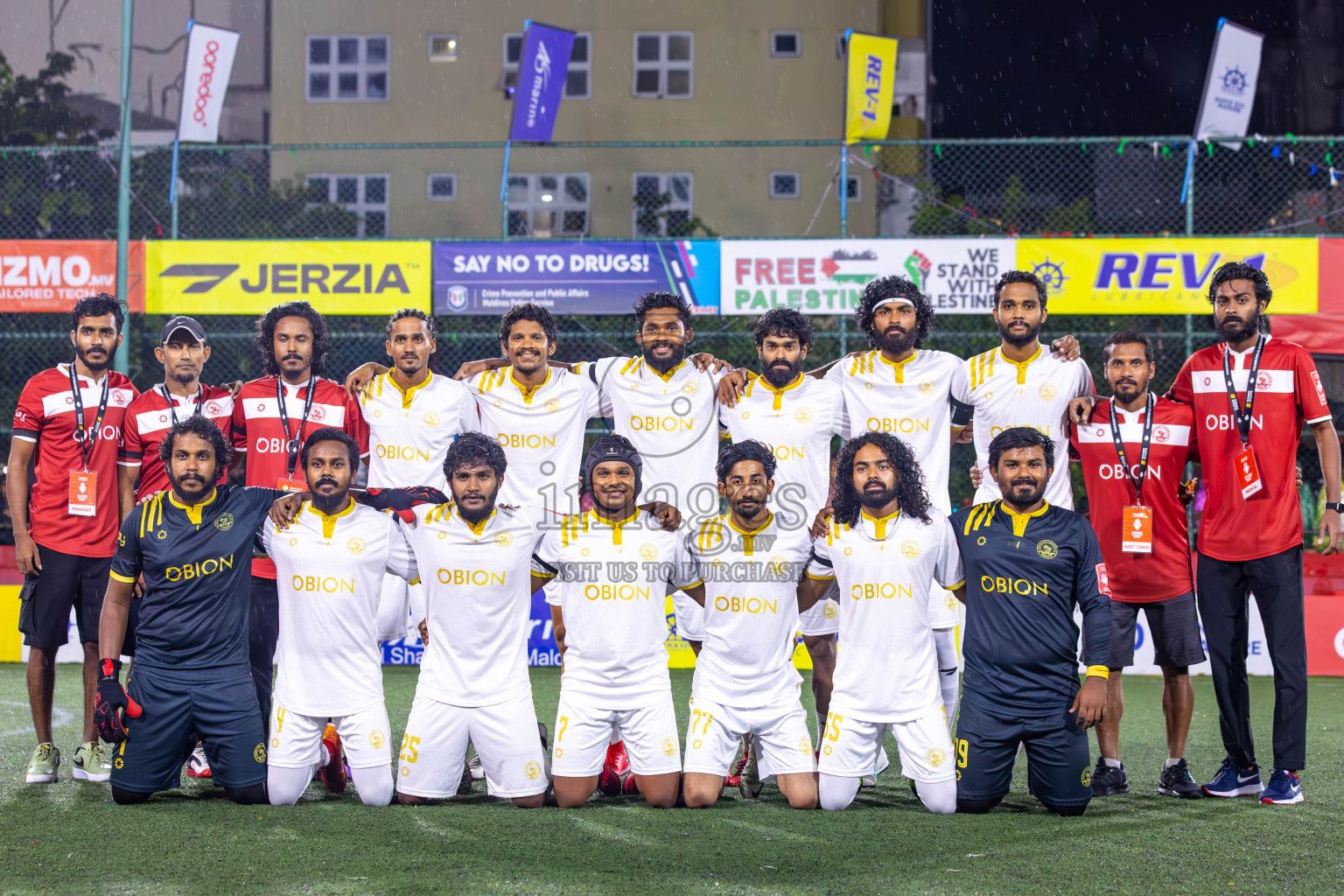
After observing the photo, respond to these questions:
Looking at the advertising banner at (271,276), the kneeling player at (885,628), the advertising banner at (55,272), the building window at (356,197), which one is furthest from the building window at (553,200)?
the kneeling player at (885,628)

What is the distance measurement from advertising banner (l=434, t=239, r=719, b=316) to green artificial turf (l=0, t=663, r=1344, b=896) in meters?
6.68

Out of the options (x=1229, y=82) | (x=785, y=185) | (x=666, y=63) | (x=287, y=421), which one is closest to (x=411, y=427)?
(x=287, y=421)

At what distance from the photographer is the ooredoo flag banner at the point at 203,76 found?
15055 mm

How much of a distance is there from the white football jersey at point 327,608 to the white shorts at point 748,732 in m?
1.48

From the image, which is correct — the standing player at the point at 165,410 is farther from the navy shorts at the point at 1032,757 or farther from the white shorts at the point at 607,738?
the navy shorts at the point at 1032,757

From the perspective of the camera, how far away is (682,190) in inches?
960

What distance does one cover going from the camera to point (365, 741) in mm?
5371

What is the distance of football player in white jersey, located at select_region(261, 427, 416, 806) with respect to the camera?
5375mm

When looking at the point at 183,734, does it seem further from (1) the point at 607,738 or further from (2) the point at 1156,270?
(2) the point at 1156,270

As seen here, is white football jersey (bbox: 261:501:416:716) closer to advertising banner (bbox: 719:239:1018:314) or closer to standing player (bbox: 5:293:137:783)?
standing player (bbox: 5:293:137:783)

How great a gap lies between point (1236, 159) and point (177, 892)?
18691 mm

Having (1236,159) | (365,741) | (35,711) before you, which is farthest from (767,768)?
(1236,159)

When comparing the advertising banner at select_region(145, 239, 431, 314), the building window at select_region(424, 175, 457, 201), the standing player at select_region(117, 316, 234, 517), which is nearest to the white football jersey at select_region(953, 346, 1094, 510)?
the standing player at select_region(117, 316, 234, 517)

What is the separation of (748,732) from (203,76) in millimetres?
12925
